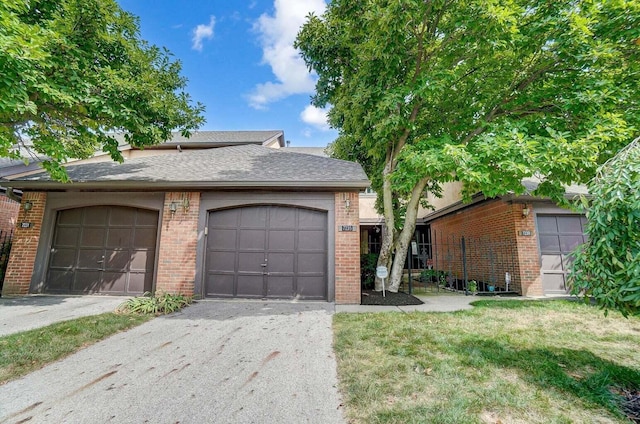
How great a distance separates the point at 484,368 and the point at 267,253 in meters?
5.29

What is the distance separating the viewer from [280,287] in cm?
711

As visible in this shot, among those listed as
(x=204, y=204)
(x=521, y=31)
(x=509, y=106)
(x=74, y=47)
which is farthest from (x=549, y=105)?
(x=74, y=47)

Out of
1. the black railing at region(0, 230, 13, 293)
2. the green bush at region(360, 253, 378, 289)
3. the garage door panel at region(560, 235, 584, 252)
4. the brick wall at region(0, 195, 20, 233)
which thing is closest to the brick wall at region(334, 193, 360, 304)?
the green bush at region(360, 253, 378, 289)

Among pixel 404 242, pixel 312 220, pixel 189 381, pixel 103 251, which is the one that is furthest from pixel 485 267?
pixel 103 251

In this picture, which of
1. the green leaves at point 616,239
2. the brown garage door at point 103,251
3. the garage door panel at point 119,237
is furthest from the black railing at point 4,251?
the green leaves at point 616,239

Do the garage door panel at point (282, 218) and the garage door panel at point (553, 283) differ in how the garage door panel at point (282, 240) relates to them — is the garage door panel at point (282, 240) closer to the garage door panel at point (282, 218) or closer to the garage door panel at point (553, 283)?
the garage door panel at point (282, 218)

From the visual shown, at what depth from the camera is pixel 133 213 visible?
7.75m

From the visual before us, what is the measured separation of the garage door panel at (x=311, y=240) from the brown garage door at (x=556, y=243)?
7.06 meters

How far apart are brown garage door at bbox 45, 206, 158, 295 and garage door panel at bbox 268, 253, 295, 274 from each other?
10.9 feet

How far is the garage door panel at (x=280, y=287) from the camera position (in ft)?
23.3

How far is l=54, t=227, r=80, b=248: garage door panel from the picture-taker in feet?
25.3

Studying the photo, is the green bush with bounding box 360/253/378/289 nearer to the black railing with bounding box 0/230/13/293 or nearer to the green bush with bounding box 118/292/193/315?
the green bush with bounding box 118/292/193/315

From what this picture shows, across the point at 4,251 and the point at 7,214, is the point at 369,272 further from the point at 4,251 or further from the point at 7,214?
the point at 7,214

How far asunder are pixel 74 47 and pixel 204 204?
406 centimetres
